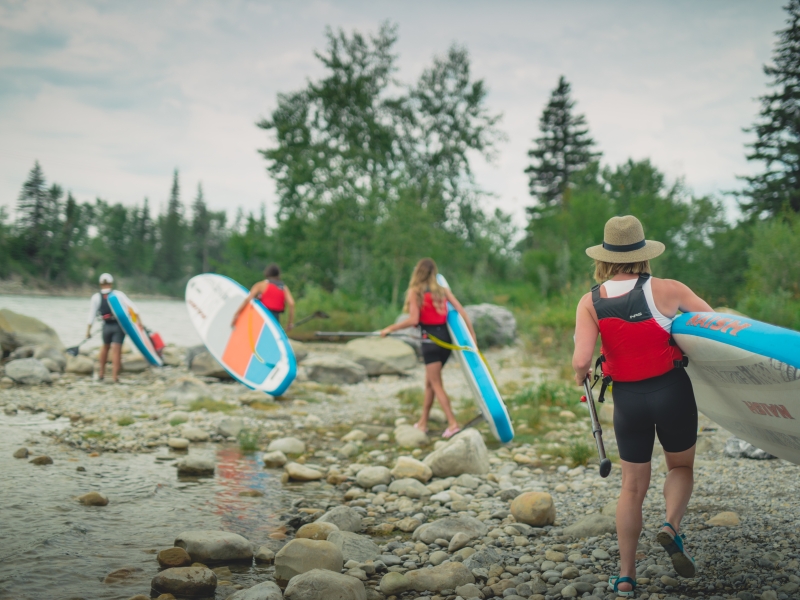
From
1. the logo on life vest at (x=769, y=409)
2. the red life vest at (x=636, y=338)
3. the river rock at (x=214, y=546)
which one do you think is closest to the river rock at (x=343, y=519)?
the river rock at (x=214, y=546)

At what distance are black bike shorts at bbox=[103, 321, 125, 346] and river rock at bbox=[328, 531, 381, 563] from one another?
24.9ft

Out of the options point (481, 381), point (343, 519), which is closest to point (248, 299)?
point (481, 381)

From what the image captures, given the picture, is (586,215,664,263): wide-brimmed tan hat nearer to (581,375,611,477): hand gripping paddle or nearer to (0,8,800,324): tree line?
(581,375,611,477): hand gripping paddle

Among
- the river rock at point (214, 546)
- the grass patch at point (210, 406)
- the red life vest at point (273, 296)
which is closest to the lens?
the river rock at point (214, 546)

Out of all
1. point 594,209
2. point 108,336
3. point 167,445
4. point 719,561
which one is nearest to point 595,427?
point 719,561

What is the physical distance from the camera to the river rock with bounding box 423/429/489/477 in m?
5.33

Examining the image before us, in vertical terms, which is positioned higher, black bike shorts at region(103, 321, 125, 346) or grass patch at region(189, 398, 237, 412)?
black bike shorts at region(103, 321, 125, 346)

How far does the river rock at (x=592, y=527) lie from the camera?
12.2ft

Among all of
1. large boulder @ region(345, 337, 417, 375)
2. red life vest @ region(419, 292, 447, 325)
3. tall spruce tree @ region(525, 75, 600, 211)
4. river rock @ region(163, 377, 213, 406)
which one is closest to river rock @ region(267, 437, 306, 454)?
red life vest @ region(419, 292, 447, 325)

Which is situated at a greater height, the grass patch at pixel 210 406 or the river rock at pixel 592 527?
the river rock at pixel 592 527

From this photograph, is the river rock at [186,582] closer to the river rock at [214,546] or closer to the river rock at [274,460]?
the river rock at [214,546]

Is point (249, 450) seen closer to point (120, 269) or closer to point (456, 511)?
point (456, 511)

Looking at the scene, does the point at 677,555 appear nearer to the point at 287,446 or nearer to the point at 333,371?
the point at 287,446

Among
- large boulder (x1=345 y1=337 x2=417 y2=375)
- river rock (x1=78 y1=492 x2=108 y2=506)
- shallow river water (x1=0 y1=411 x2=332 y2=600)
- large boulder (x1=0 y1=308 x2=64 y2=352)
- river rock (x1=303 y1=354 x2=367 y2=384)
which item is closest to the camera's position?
shallow river water (x1=0 y1=411 x2=332 y2=600)
